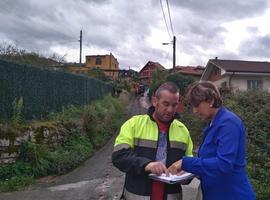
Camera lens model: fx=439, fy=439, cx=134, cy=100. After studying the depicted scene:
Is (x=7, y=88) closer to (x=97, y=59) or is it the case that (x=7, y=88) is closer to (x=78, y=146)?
(x=78, y=146)

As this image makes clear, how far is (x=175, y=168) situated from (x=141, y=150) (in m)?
0.33

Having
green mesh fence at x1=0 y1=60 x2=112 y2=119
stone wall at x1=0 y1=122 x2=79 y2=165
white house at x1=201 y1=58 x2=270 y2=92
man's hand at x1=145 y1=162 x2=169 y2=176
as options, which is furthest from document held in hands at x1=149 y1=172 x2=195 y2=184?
white house at x1=201 y1=58 x2=270 y2=92

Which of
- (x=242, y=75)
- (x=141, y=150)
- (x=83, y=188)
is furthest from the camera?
(x=242, y=75)

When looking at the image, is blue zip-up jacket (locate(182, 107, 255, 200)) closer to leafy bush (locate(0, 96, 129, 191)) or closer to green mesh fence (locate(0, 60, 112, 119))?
leafy bush (locate(0, 96, 129, 191))

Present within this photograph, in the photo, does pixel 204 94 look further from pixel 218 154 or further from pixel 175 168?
pixel 175 168

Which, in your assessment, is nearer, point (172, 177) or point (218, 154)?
point (218, 154)

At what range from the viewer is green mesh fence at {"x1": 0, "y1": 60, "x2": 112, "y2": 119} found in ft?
38.7

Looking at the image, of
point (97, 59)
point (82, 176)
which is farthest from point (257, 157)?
point (97, 59)

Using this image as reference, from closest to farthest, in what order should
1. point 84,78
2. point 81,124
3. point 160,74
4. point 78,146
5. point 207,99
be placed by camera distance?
1. point 207,99
2. point 78,146
3. point 81,124
4. point 84,78
5. point 160,74

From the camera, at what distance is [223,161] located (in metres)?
2.90

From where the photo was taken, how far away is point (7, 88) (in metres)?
11.9

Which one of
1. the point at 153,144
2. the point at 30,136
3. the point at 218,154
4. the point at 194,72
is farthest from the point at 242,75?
the point at 218,154

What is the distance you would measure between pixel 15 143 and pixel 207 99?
25.4ft

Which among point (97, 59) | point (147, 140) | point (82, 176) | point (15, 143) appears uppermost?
point (97, 59)
